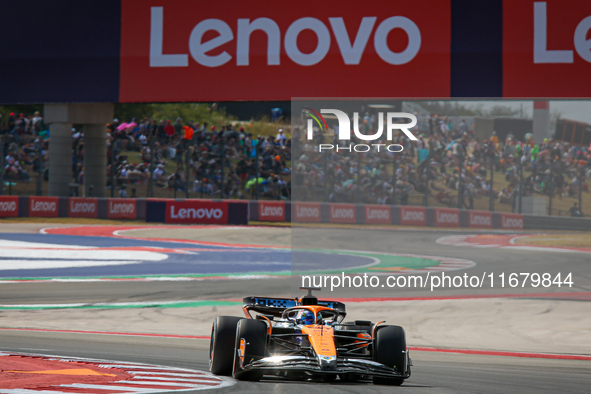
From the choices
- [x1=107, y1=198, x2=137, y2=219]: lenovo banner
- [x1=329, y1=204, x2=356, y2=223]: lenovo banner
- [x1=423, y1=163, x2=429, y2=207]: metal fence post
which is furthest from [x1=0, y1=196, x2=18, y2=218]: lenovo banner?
[x1=423, y1=163, x2=429, y2=207]: metal fence post

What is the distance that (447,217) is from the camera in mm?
16734

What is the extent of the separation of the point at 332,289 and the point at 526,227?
15.5ft

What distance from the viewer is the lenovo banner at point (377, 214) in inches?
680

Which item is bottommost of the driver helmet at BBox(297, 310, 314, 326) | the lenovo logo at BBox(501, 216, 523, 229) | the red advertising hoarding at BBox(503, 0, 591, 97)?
the driver helmet at BBox(297, 310, 314, 326)

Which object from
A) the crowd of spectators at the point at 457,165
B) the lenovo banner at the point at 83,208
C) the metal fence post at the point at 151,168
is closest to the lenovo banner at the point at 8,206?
the lenovo banner at the point at 83,208

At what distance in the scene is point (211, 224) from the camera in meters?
25.6

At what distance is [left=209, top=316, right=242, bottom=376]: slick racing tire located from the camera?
263 inches

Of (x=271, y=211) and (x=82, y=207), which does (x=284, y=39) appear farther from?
(x=82, y=207)

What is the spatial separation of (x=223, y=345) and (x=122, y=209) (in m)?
20.4

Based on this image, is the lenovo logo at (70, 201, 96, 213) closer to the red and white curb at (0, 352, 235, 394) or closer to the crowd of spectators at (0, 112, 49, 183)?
the crowd of spectators at (0, 112, 49, 183)

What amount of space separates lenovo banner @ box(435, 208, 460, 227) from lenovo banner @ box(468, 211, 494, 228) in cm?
31

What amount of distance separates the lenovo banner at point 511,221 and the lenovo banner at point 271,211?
11566 millimetres

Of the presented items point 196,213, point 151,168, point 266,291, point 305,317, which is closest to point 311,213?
point 266,291

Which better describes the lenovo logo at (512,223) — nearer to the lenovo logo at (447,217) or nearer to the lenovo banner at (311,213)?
the lenovo logo at (447,217)
